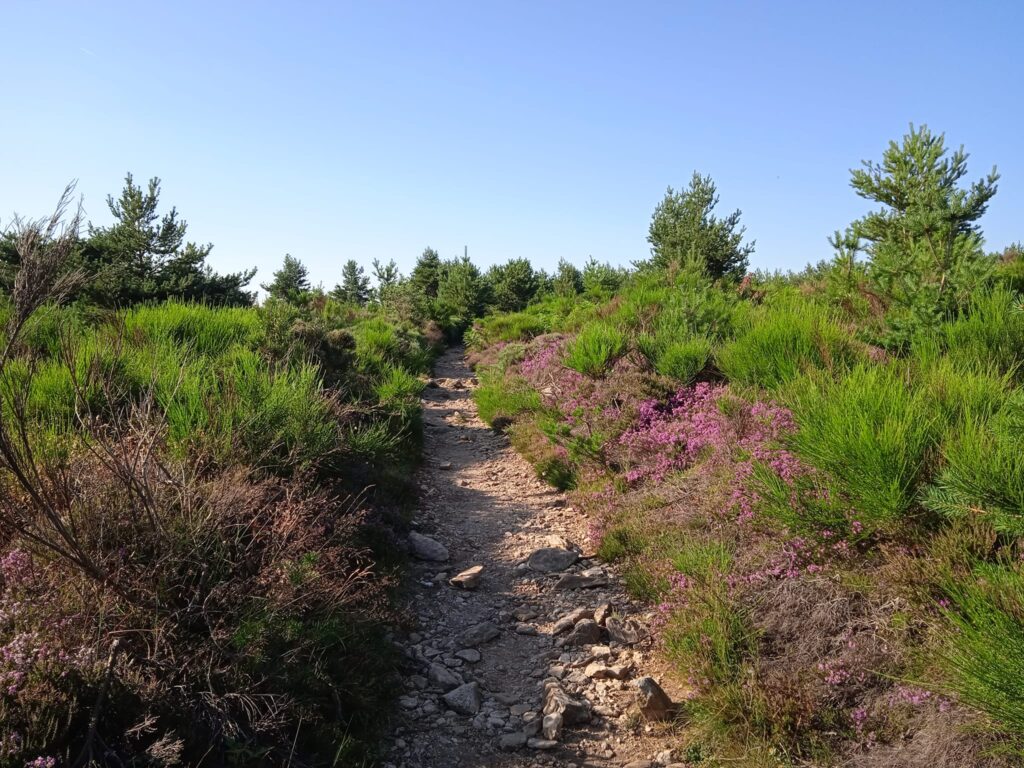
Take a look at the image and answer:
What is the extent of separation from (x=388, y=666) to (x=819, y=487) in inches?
131

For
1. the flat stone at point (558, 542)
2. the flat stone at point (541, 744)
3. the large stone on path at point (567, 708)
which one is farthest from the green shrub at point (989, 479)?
the flat stone at point (558, 542)

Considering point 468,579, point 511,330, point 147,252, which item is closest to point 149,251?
point 147,252

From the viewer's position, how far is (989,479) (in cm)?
325

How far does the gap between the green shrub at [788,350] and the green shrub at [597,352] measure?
2.00 metres

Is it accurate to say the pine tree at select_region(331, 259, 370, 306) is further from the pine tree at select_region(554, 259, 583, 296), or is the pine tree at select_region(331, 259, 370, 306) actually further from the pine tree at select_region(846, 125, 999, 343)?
the pine tree at select_region(846, 125, 999, 343)

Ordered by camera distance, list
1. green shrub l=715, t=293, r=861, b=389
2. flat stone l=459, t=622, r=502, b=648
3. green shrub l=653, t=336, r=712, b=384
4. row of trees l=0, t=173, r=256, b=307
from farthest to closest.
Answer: row of trees l=0, t=173, r=256, b=307
green shrub l=653, t=336, r=712, b=384
green shrub l=715, t=293, r=861, b=389
flat stone l=459, t=622, r=502, b=648

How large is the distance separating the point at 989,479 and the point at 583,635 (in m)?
2.94

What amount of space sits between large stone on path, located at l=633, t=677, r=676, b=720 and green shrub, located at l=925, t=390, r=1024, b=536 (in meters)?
1.98

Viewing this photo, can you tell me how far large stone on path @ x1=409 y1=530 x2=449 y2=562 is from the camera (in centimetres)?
629

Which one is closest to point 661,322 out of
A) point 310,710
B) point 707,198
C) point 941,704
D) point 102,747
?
point 941,704

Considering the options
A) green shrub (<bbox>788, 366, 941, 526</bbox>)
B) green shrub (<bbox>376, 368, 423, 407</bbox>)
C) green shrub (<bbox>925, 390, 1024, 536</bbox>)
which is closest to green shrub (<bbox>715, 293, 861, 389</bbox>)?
green shrub (<bbox>788, 366, 941, 526</bbox>)

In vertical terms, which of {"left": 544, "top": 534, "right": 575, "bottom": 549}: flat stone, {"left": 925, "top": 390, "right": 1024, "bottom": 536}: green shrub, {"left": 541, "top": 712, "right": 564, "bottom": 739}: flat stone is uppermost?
{"left": 925, "top": 390, "right": 1024, "bottom": 536}: green shrub

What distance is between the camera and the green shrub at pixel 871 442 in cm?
377

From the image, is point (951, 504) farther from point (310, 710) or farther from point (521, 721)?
→ point (310, 710)
